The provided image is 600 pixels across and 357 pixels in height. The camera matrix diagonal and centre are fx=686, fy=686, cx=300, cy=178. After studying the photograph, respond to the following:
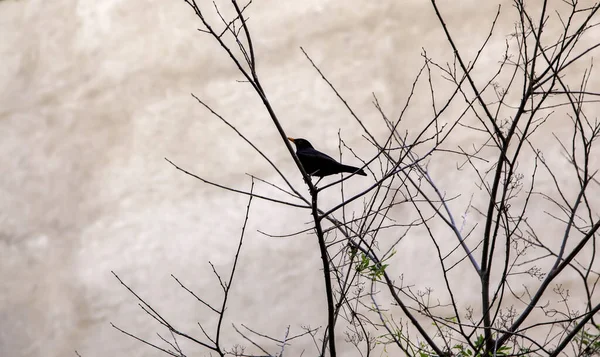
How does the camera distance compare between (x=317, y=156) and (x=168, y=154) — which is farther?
(x=168, y=154)

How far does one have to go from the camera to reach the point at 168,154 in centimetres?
434

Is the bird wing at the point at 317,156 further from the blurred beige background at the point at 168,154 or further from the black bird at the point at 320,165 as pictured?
the blurred beige background at the point at 168,154

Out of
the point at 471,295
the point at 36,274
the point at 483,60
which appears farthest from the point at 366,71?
the point at 36,274

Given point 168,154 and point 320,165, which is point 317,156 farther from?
point 168,154

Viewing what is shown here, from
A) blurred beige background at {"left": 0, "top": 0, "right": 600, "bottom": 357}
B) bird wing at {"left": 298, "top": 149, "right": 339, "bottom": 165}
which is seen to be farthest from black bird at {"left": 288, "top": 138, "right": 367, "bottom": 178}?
blurred beige background at {"left": 0, "top": 0, "right": 600, "bottom": 357}

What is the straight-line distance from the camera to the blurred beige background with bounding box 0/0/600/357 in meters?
4.03

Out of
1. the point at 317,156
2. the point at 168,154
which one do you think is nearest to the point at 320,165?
the point at 317,156

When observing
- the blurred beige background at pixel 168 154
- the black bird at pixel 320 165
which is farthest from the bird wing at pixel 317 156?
the blurred beige background at pixel 168 154

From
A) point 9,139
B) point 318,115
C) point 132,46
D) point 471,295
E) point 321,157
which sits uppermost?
point 132,46

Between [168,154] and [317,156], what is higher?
[168,154]

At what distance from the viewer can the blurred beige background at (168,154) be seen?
4031 mm

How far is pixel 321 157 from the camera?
10.5 feet

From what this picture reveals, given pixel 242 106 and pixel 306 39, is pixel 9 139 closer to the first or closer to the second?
pixel 242 106

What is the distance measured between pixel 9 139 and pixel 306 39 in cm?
220
